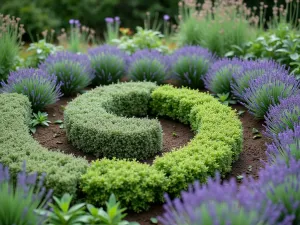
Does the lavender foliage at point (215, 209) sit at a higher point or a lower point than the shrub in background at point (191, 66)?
higher

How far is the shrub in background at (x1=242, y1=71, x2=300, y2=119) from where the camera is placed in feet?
18.6

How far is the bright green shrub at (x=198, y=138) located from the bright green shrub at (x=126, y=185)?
0.53 ft

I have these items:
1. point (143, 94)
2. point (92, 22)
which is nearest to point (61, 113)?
point (143, 94)

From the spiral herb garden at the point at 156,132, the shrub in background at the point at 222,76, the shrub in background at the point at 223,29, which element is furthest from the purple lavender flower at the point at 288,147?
the shrub in background at the point at 223,29

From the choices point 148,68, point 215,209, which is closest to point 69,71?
point 148,68

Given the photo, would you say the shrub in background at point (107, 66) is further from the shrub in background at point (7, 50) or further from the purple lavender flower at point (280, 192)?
the purple lavender flower at point (280, 192)

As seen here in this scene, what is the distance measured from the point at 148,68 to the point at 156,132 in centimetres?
231

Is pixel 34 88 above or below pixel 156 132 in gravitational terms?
above

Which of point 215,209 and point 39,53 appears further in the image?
point 39,53

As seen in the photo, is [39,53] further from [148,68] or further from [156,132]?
[156,132]

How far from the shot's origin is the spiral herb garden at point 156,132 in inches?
134

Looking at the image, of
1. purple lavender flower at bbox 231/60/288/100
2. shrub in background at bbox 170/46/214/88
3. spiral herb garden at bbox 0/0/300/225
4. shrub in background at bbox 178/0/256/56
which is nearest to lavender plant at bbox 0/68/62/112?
spiral herb garden at bbox 0/0/300/225

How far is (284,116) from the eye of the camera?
497cm

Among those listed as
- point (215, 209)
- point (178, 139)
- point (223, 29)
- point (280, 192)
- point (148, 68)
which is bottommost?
point (178, 139)
